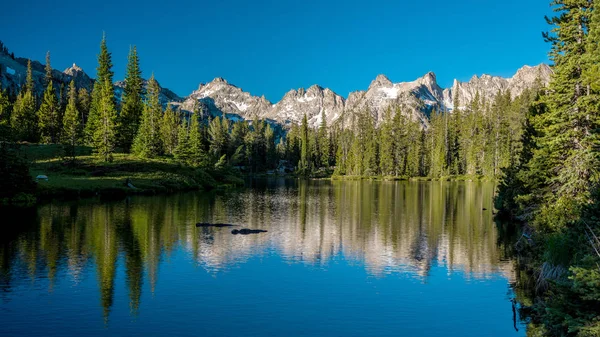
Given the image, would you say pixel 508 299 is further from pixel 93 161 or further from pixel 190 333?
pixel 93 161

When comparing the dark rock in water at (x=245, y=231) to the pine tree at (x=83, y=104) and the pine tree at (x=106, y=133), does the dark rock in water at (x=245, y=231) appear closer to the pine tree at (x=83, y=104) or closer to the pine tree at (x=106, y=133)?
the pine tree at (x=106, y=133)

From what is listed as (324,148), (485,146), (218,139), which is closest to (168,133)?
(218,139)

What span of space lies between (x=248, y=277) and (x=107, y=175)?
187ft


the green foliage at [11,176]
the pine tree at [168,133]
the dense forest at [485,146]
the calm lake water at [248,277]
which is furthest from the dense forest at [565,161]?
the pine tree at [168,133]

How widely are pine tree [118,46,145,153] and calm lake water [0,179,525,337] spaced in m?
57.6

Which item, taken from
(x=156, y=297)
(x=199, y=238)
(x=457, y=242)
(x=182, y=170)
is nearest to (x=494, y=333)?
(x=156, y=297)

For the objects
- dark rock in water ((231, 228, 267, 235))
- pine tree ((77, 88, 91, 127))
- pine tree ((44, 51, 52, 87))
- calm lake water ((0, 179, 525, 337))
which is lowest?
calm lake water ((0, 179, 525, 337))

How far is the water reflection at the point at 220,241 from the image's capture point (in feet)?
88.3

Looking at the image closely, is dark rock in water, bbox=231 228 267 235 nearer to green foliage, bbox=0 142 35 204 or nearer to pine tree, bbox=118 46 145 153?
green foliage, bbox=0 142 35 204

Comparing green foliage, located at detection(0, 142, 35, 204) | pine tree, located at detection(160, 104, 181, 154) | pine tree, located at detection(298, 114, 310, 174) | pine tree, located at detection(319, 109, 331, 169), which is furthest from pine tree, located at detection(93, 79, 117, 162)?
pine tree, located at detection(319, 109, 331, 169)

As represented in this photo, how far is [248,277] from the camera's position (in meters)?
26.4

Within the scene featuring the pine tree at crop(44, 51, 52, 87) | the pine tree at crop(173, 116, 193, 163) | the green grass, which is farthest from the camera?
the pine tree at crop(44, 51, 52, 87)

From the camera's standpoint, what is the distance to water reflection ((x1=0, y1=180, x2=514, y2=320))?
26906 millimetres

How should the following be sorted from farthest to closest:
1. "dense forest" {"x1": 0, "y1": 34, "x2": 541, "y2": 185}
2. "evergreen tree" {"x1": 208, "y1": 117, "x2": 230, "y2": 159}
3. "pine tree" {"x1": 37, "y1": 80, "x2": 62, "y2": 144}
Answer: "evergreen tree" {"x1": 208, "y1": 117, "x2": 230, "y2": 159}
"pine tree" {"x1": 37, "y1": 80, "x2": 62, "y2": 144}
"dense forest" {"x1": 0, "y1": 34, "x2": 541, "y2": 185}
